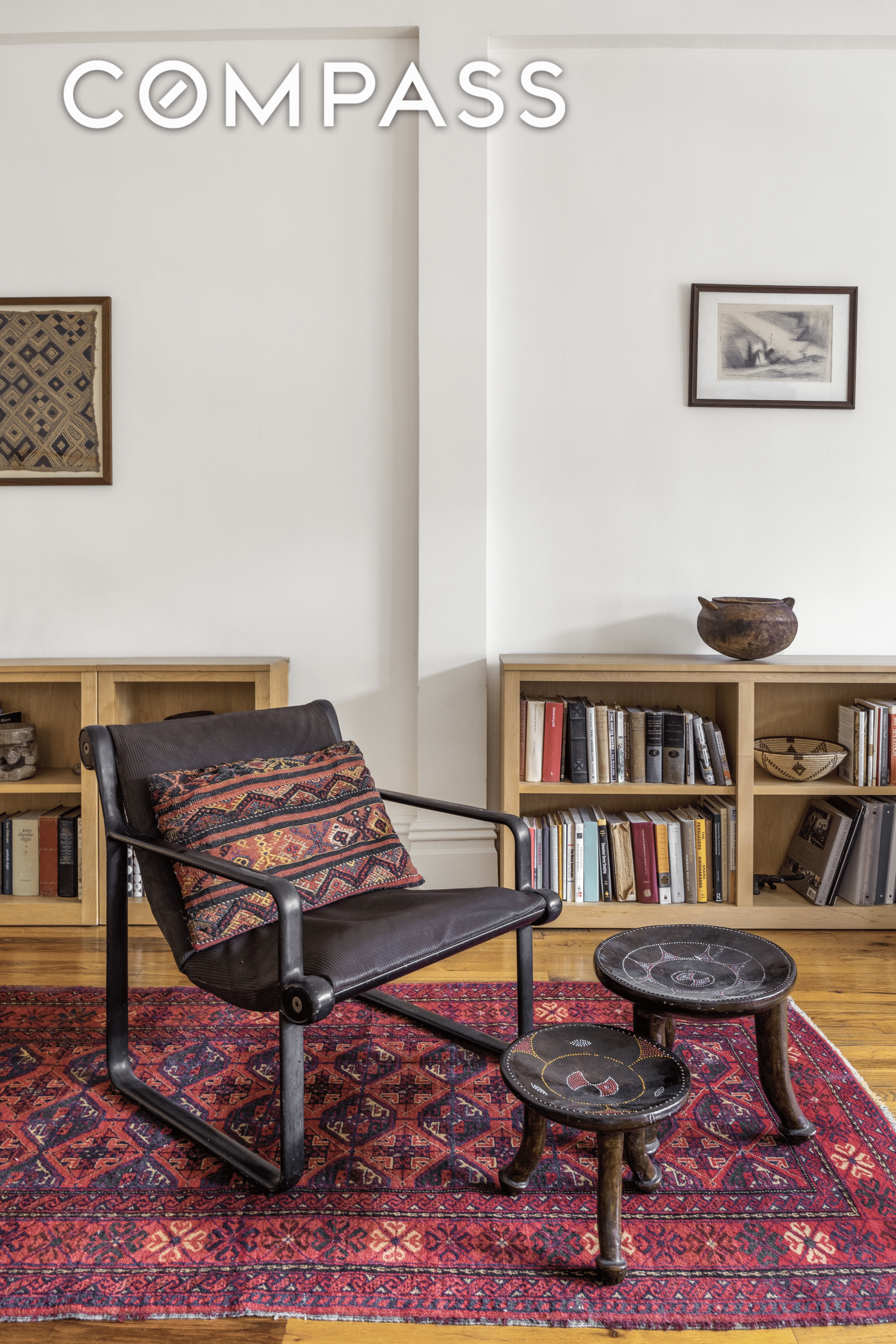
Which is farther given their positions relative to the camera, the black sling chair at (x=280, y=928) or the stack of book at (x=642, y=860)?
the stack of book at (x=642, y=860)

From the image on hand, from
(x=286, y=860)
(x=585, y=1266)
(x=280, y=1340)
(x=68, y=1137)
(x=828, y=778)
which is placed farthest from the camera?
(x=828, y=778)

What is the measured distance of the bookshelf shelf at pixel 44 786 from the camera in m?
2.86

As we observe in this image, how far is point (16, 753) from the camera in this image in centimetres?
291

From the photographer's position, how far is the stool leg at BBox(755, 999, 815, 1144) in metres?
1.70

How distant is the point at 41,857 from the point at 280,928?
179 cm

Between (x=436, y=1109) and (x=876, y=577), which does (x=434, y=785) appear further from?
(x=876, y=577)

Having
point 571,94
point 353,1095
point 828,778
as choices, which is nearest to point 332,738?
point 353,1095

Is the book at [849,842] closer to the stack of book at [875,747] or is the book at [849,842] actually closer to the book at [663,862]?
the stack of book at [875,747]

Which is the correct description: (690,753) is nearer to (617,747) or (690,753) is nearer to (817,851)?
(617,747)

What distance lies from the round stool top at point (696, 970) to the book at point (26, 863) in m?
2.02

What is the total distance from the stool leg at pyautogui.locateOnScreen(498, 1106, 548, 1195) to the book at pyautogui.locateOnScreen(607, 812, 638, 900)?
1326mm

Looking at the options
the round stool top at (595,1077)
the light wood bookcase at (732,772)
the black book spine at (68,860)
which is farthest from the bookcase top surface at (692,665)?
the black book spine at (68,860)

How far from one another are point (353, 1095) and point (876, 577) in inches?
97.6

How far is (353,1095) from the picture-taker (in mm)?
1905
